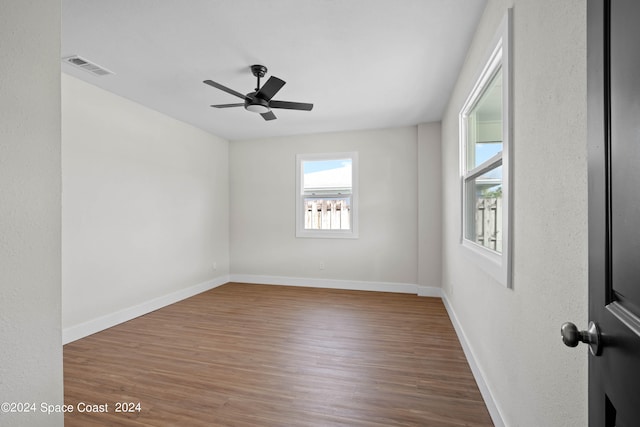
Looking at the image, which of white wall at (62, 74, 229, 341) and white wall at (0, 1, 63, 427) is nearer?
A: white wall at (0, 1, 63, 427)

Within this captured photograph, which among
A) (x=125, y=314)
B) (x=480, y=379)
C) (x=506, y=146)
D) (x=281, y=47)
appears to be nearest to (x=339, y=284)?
(x=125, y=314)

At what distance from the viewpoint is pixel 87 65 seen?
9.48ft

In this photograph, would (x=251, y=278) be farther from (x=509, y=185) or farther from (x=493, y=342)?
(x=509, y=185)

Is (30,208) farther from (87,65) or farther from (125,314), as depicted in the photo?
(125,314)

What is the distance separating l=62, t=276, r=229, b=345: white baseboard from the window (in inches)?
77.1

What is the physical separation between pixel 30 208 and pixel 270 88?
2.14m

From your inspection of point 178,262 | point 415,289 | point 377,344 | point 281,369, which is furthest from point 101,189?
point 415,289

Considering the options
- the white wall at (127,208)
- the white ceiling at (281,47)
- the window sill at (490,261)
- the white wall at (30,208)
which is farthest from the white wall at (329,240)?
the white wall at (30,208)

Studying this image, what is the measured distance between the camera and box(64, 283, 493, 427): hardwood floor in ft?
6.41

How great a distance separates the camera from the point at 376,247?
5172 millimetres

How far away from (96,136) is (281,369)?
3121 millimetres

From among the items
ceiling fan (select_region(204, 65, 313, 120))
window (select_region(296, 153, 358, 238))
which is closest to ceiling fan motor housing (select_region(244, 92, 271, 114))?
ceiling fan (select_region(204, 65, 313, 120))

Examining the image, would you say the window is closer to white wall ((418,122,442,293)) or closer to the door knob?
white wall ((418,122,442,293))

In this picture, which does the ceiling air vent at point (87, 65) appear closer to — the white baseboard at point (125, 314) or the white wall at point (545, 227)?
the white baseboard at point (125, 314)
